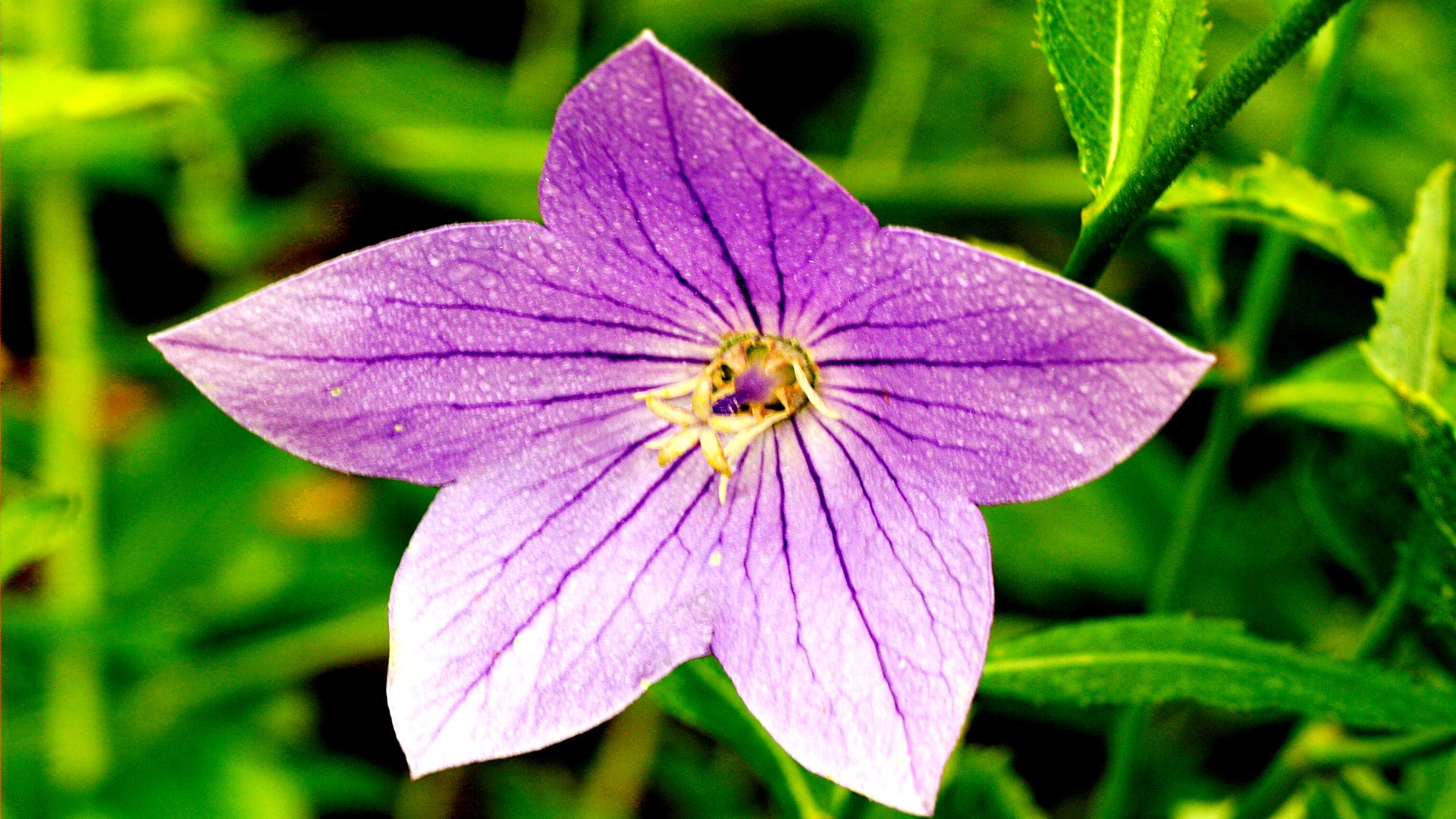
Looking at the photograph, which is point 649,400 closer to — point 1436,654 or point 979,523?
point 979,523

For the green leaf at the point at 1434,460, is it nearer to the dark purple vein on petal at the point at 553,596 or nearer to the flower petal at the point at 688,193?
the flower petal at the point at 688,193

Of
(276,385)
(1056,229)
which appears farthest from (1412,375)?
(1056,229)

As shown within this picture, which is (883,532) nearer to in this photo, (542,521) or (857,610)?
(857,610)

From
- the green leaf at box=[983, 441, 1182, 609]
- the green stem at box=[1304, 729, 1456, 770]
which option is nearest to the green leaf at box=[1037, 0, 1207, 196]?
the green stem at box=[1304, 729, 1456, 770]

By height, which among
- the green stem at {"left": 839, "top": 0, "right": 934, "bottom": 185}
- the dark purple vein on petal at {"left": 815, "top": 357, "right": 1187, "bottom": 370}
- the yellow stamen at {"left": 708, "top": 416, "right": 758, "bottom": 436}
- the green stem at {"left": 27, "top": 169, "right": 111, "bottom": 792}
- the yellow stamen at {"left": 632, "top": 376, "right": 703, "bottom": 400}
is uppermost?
the green stem at {"left": 839, "top": 0, "right": 934, "bottom": 185}

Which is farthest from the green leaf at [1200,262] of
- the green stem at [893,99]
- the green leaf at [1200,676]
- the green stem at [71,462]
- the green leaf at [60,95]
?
the green stem at [71,462]

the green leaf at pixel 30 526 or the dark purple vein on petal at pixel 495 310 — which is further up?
the dark purple vein on petal at pixel 495 310

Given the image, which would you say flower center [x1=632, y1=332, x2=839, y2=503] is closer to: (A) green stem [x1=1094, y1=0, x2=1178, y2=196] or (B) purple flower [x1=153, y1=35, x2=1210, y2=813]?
(B) purple flower [x1=153, y1=35, x2=1210, y2=813]
